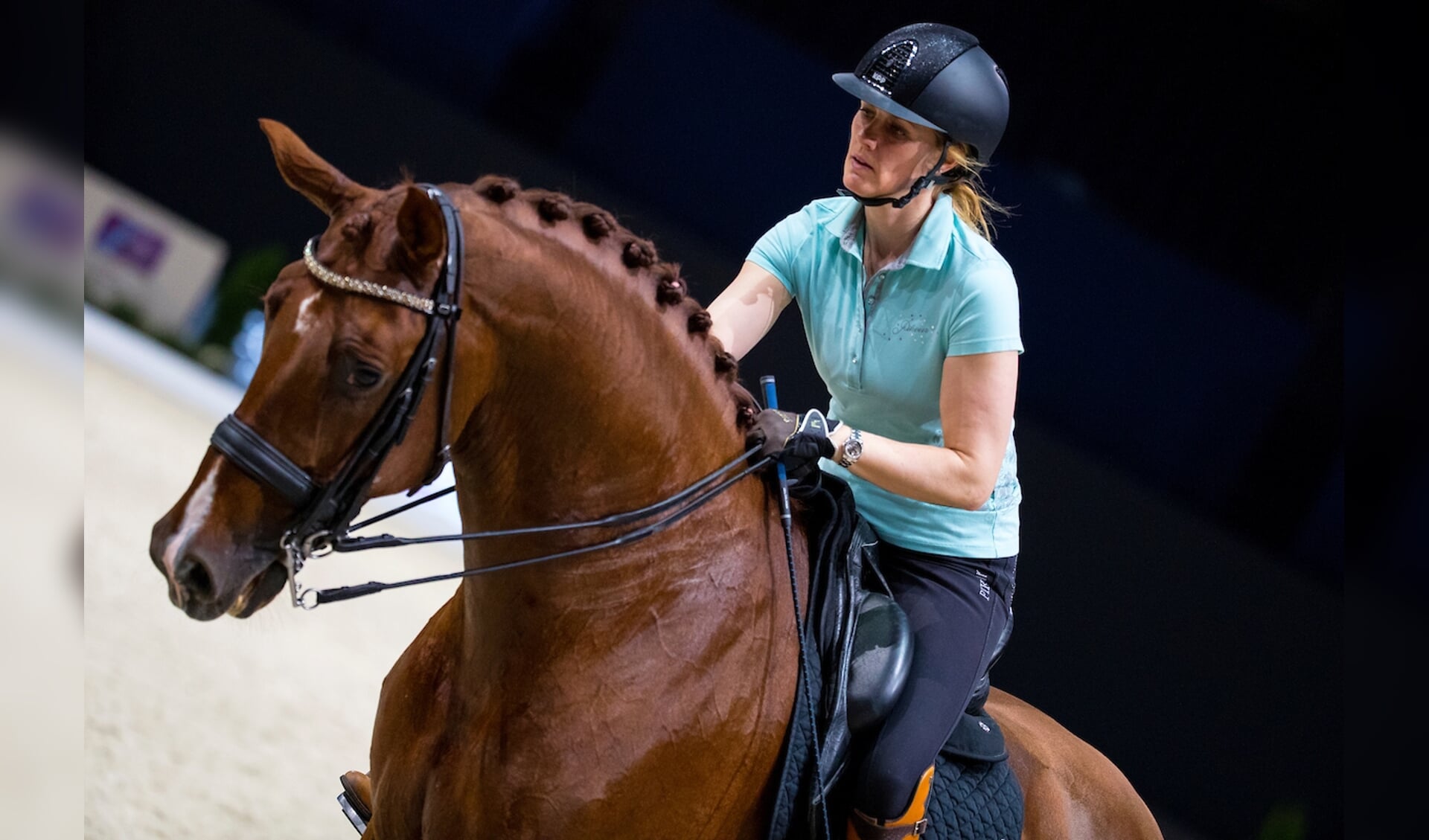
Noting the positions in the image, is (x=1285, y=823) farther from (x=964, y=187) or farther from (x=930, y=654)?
(x=964, y=187)

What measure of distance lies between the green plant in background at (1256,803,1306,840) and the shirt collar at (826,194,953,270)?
8.31ft

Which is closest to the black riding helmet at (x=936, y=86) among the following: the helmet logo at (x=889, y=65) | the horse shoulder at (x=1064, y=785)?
the helmet logo at (x=889, y=65)

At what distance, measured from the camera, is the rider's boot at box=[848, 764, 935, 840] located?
5.30ft

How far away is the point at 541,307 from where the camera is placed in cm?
139

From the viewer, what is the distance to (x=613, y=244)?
1503 millimetres

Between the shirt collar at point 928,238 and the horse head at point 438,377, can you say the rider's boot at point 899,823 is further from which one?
the shirt collar at point 928,238

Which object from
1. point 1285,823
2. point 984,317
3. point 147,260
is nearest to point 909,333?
point 984,317

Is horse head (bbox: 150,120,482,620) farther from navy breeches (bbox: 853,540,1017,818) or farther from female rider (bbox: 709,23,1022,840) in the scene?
navy breeches (bbox: 853,540,1017,818)

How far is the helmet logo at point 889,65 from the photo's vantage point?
5.77 ft

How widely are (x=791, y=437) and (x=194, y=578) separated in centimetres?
77

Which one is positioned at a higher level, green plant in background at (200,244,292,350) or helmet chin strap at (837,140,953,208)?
helmet chin strap at (837,140,953,208)

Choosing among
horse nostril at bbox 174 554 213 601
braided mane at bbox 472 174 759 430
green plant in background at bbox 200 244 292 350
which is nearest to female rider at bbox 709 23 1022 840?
braided mane at bbox 472 174 759 430

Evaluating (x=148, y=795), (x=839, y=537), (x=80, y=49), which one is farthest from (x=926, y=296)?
(x=148, y=795)

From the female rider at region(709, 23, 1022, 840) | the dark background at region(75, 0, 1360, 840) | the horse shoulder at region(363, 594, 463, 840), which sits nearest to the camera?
the horse shoulder at region(363, 594, 463, 840)
